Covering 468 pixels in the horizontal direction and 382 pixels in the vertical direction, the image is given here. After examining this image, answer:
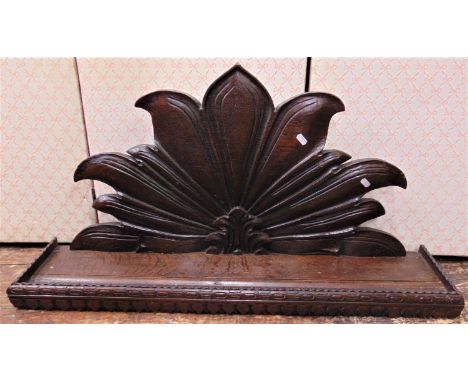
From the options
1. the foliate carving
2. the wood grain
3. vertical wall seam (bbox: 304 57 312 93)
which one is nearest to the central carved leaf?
the foliate carving

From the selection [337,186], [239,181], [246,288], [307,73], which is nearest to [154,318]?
[246,288]

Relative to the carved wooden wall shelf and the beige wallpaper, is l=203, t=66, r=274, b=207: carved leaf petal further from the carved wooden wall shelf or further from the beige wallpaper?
the beige wallpaper

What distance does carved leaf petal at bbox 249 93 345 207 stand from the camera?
0.87 meters

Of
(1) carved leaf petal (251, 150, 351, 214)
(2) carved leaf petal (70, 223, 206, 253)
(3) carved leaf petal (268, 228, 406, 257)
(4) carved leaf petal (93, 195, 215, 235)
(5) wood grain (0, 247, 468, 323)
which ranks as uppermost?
(1) carved leaf petal (251, 150, 351, 214)

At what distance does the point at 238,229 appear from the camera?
3.13ft

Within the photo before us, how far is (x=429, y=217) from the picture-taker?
1047 millimetres

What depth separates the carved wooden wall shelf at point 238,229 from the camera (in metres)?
0.87

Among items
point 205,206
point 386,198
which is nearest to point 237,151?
point 205,206

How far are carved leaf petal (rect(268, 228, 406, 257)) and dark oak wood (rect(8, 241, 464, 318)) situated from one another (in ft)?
0.09

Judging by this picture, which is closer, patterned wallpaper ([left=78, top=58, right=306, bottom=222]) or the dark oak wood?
the dark oak wood

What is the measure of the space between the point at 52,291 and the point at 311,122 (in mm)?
544

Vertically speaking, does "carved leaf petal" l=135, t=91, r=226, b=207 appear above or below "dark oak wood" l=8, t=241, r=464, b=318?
above

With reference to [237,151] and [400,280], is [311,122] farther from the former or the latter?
[400,280]

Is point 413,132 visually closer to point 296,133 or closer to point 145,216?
point 296,133
